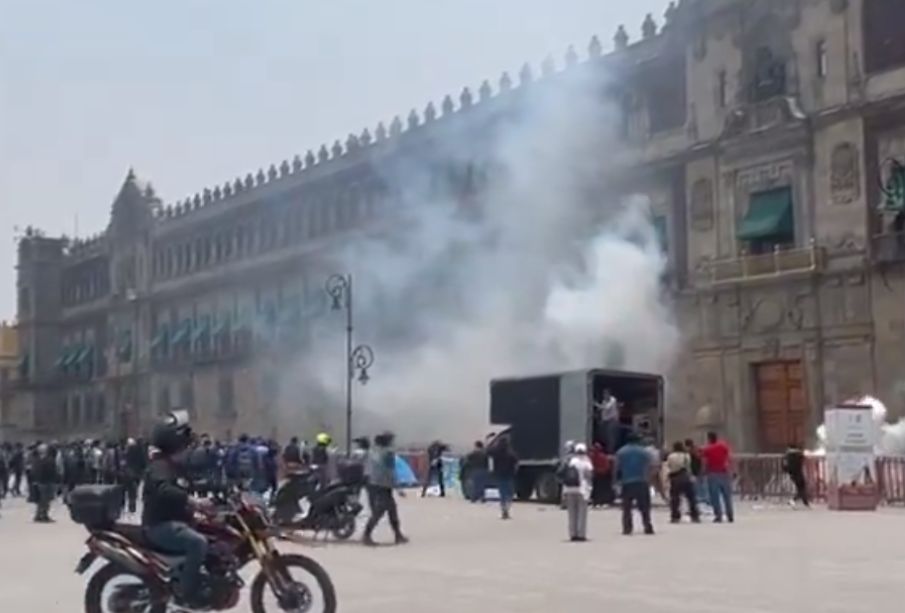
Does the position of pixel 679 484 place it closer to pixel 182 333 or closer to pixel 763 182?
pixel 763 182

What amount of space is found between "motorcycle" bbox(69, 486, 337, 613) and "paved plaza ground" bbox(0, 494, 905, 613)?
1419 mm

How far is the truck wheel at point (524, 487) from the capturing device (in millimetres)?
29612

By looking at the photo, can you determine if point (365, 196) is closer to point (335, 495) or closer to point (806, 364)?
point (806, 364)

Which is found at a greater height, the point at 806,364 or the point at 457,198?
the point at 457,198

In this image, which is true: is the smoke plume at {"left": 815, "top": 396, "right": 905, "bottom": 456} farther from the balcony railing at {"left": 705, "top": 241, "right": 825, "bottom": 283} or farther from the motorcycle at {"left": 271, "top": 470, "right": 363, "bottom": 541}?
the motorcycle at {"left": 271, "top": 470, "right": 363, "bottom": 541}

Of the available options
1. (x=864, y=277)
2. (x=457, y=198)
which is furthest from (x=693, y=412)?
(x=457, y=198)

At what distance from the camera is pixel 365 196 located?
5038 cm

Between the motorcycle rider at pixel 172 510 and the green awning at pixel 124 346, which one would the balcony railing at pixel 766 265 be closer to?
the motorcycle rider at pixel 172 510

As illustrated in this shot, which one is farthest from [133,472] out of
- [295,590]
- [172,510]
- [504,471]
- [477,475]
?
[172,510]

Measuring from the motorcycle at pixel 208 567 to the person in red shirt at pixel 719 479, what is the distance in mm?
12927

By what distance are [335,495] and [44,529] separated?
715cm

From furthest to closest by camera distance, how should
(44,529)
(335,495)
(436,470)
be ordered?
1. (436,470)
2. (44,529)
3. (335,495)

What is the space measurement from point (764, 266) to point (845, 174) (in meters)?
2.93

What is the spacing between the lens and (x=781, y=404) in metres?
33.1
